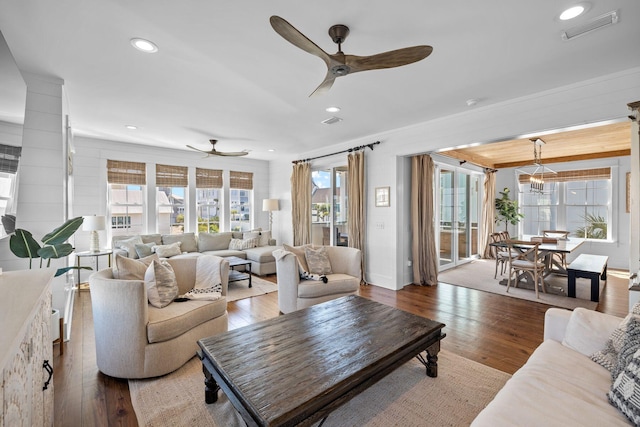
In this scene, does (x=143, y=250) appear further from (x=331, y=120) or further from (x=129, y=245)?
(x=331, y=120)

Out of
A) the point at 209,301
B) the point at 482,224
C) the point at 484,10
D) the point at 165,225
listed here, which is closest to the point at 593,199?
the point at 482,224

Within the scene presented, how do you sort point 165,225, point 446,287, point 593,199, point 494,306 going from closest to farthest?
point 494,306 → point 446,287 → point 165,225 → point 593,199

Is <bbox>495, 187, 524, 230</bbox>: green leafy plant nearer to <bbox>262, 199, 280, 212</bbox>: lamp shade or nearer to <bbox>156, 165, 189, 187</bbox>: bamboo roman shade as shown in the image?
<bbox>262, 199, 280, 212</bbox>: lamp shade

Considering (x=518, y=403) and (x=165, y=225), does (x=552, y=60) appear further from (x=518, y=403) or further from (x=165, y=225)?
(x=165, y=225)

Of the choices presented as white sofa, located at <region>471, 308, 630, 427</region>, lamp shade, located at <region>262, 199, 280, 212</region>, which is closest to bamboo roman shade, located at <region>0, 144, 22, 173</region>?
white sofa, located at <region>471, 308, 630, 427</region>

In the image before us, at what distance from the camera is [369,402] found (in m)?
2.02

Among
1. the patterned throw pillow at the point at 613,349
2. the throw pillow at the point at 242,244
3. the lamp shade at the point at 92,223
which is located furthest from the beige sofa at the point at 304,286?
the lamp shade at the point at 92,223

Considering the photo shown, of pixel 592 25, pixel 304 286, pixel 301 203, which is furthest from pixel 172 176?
pixel 592 25

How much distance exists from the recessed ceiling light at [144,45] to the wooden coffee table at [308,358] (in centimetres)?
233

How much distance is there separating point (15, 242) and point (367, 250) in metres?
4.53

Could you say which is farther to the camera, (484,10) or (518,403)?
(484,10)

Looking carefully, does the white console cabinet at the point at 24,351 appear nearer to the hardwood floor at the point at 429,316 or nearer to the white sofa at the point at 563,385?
the hardwood floor at the point at 429,316

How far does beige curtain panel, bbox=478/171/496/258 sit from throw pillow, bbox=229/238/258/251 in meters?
6.01

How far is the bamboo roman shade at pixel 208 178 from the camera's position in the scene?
676cm
